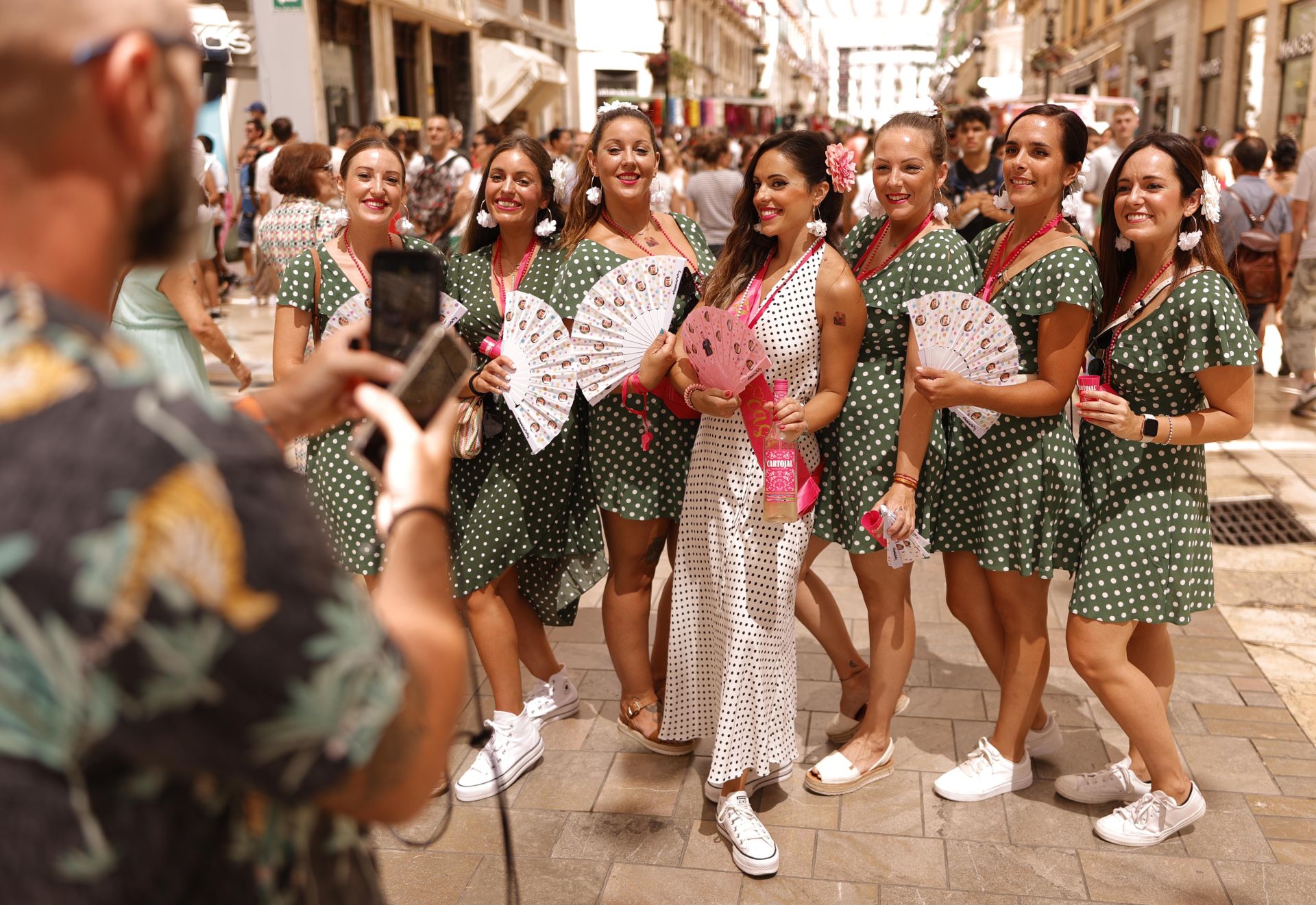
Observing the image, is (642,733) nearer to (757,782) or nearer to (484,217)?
(757,782)

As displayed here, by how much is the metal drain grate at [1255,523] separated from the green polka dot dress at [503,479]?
3.25 meters

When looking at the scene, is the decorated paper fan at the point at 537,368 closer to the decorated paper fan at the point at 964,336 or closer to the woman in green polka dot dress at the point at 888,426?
the woman in green polka dot dress at the point at 888,426

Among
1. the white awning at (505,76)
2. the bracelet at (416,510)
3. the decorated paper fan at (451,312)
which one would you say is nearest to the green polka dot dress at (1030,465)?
the decorated paper fan at (451,312)

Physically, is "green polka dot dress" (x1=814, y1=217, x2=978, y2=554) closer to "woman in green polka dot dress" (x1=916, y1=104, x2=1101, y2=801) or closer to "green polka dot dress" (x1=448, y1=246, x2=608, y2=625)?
"woman in green polka dot dress" (x1=916, y1=104, x2=1101, y2=801)

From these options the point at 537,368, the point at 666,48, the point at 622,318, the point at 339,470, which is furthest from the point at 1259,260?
the point at 666,48

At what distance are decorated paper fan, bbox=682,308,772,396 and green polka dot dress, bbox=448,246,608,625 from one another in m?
0.56

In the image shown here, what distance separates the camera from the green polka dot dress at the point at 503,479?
11.0 ft

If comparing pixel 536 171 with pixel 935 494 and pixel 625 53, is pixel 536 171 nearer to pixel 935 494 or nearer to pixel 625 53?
pixel 935 494

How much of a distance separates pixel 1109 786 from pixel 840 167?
184cm

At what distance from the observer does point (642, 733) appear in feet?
11.5

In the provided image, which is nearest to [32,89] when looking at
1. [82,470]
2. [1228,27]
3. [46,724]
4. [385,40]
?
[82,470]

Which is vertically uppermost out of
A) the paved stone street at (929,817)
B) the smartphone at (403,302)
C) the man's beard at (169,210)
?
the man's beard at (169,210)

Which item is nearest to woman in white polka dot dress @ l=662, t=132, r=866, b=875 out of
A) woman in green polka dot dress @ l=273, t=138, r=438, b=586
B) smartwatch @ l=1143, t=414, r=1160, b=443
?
smartwatch @ l=1143, t=414, r=1160, b=443

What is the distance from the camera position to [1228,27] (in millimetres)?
21078
